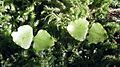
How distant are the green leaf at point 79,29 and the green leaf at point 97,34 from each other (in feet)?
0.12

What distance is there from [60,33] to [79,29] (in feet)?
0.36

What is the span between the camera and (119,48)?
5.58 feet

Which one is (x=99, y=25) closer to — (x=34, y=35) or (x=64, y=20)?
(x=64, y=20)

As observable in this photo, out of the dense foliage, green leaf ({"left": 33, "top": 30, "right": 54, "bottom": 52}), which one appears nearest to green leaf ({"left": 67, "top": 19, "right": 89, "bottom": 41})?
the dense foliage

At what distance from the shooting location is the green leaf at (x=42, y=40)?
1.68 meters

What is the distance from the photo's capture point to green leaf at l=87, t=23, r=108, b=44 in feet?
5.58

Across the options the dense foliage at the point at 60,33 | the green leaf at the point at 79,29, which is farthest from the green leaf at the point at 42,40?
the green leaf at the point at 79,29

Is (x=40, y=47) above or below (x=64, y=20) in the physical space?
below

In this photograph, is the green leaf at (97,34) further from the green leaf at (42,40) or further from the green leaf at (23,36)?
the green leaf at (23,36)

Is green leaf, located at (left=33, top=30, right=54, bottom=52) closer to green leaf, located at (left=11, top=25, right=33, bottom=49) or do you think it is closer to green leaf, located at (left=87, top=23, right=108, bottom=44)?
green leaf, located at (left=11, top=25, right=33, bottom=49)

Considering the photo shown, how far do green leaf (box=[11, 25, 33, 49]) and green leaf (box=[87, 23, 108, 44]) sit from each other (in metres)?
0.30

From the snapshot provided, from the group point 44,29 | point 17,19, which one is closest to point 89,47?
point 44,29

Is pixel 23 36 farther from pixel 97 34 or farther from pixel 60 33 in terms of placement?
pixel 97 34

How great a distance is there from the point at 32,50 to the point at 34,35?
90mm
